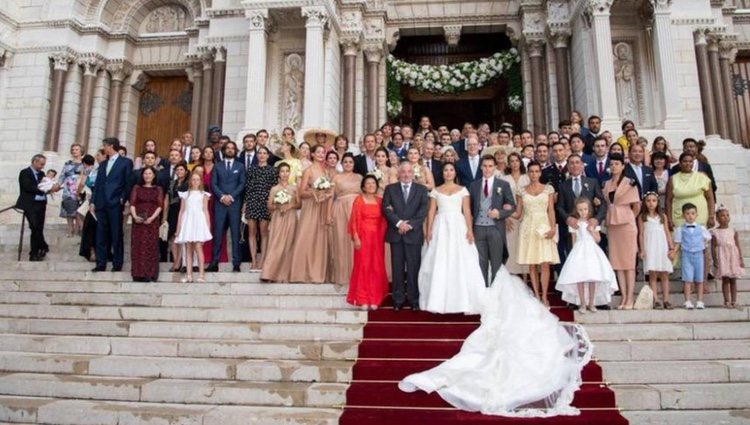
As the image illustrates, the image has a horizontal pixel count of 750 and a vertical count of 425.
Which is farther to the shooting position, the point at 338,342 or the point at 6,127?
the point at 6,127

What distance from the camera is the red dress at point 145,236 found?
7547 millimetres

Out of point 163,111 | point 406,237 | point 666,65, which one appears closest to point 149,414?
point 406,237

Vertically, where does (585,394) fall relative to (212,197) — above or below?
below

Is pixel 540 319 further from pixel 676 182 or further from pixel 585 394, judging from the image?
pixel 676 182

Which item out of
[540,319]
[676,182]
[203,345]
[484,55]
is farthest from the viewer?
[484,55]

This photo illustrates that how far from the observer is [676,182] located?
7051 millimetres

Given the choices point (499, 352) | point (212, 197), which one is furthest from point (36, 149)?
point (499, 352)

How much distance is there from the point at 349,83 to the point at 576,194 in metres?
9.45

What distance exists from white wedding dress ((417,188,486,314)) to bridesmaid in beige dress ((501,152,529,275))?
3.51 ft

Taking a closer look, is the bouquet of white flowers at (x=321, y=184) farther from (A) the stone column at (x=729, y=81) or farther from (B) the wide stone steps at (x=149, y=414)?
(A) the stone column at (x=729, y=81)

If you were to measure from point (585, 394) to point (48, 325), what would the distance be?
19.8 ft

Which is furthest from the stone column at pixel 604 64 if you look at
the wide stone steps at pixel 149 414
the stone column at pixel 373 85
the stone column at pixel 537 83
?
the wide stone steps at pixel 149 414

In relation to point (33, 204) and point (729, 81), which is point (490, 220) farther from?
point (729, 81)

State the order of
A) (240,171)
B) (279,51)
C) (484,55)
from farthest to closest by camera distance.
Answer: (484,55) < (279,51) < (240,171)
